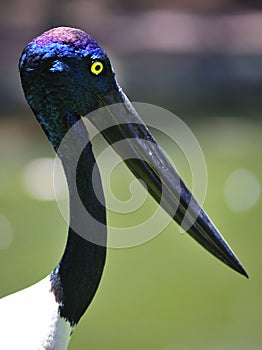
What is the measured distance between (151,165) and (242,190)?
4.10 meters

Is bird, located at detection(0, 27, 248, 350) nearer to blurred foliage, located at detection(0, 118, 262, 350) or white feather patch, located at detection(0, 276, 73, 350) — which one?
white feather patch, located at detection(0, 276, 73, 350)

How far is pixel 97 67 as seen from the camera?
305 cm

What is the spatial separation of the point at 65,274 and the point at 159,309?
242cm

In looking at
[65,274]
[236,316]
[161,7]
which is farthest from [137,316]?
[161,7]

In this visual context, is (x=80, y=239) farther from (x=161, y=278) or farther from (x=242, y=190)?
(x=242, y=190)

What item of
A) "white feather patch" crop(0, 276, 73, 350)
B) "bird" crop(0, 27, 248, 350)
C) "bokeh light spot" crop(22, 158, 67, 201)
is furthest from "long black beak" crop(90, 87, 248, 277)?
"bokeh light spot" crop(22, 158, 67, 201)

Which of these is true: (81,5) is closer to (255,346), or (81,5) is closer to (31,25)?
(31,25)

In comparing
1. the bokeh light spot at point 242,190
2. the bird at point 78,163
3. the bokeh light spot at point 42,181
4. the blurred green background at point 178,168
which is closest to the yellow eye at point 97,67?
the bird at point 78,163

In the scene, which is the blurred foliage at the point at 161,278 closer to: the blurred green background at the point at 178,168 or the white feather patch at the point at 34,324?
the blurred green background at the point at 178,168

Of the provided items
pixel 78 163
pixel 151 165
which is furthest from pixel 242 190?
pixel 78 163

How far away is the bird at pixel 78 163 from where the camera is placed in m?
3.02

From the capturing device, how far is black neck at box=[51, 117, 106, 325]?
310 centimetres

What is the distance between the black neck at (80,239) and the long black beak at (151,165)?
102mm

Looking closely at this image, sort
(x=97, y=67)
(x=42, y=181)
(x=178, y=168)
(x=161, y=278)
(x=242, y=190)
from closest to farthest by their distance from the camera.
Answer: (x=97, y=67) → (x=161, y=278) → (x=242, y=190) → (x=42, y=181) → (x=178, y=168)
